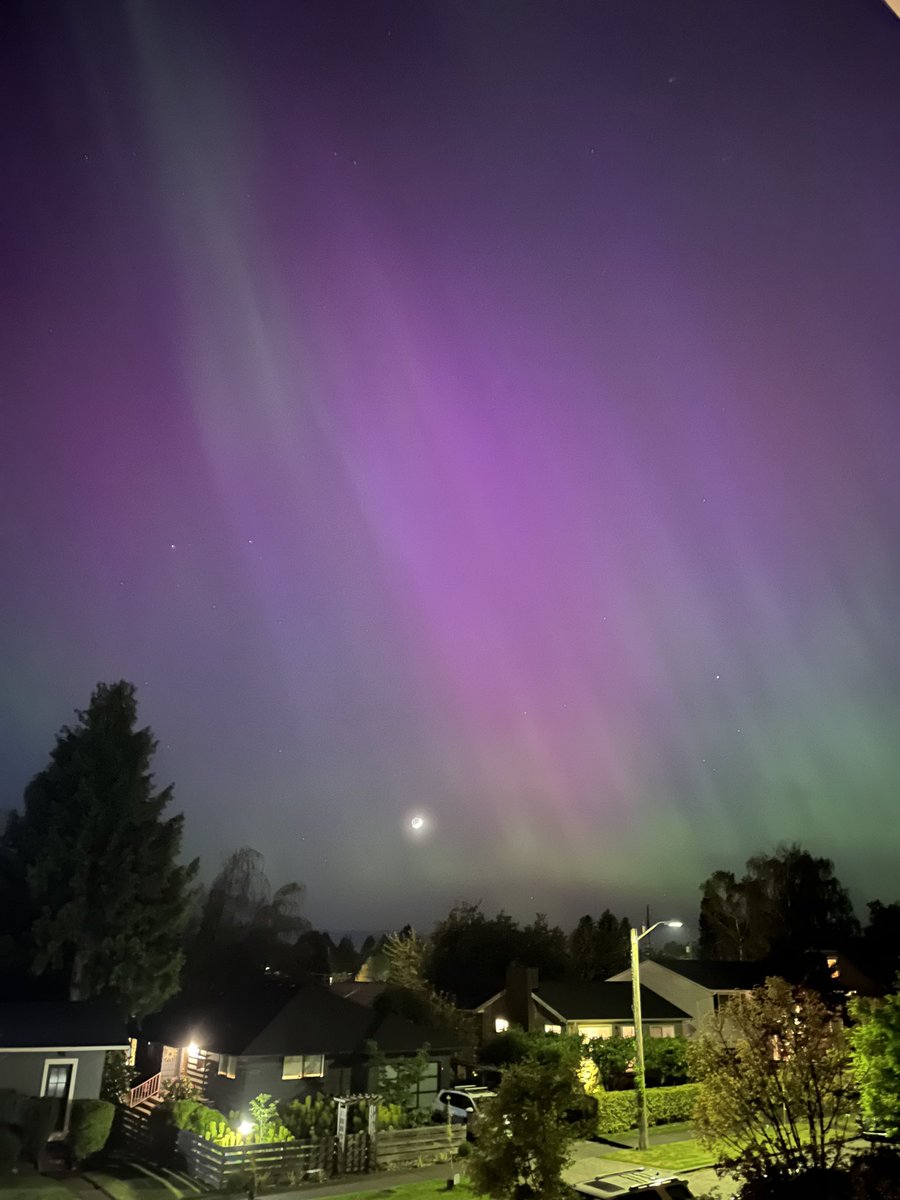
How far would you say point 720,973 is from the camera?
60.8 metres

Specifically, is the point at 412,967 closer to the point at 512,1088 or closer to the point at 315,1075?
the point at 315,1075

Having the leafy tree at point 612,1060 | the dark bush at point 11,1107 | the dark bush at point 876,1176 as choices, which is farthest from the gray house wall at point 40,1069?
the dark bush at point 876,1176

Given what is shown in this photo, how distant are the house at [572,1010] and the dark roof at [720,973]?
2.58 metres

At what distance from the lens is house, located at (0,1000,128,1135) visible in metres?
29.5

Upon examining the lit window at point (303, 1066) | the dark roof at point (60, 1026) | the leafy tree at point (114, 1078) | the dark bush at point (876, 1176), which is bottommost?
the leafy tree at point (114, 1078)

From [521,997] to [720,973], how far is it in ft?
52.9

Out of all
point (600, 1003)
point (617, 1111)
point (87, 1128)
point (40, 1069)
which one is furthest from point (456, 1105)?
point (600, 1003)

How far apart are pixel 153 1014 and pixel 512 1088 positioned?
3435 centimetres

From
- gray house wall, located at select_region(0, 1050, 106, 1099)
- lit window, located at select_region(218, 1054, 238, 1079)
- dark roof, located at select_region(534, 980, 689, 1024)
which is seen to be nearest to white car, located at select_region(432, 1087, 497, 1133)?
lit window, located at select_region(218, 1054, 238, 1079)

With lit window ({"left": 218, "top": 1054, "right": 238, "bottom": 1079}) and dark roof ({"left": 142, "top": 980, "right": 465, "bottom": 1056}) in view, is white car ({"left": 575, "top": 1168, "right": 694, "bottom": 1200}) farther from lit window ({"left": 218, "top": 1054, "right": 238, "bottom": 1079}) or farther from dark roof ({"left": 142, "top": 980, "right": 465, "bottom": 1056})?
lit window ({"left": 218, "top": 1054, "right": 238, "bottom": 1079})

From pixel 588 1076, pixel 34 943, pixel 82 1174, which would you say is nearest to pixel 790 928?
pixel 588 1076

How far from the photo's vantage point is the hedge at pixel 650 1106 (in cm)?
3519

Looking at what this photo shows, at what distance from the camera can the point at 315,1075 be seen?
111ft

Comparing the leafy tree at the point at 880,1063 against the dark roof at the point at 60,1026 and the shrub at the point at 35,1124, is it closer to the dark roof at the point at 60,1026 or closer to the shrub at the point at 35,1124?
the dark roof at the point at 60,1026
